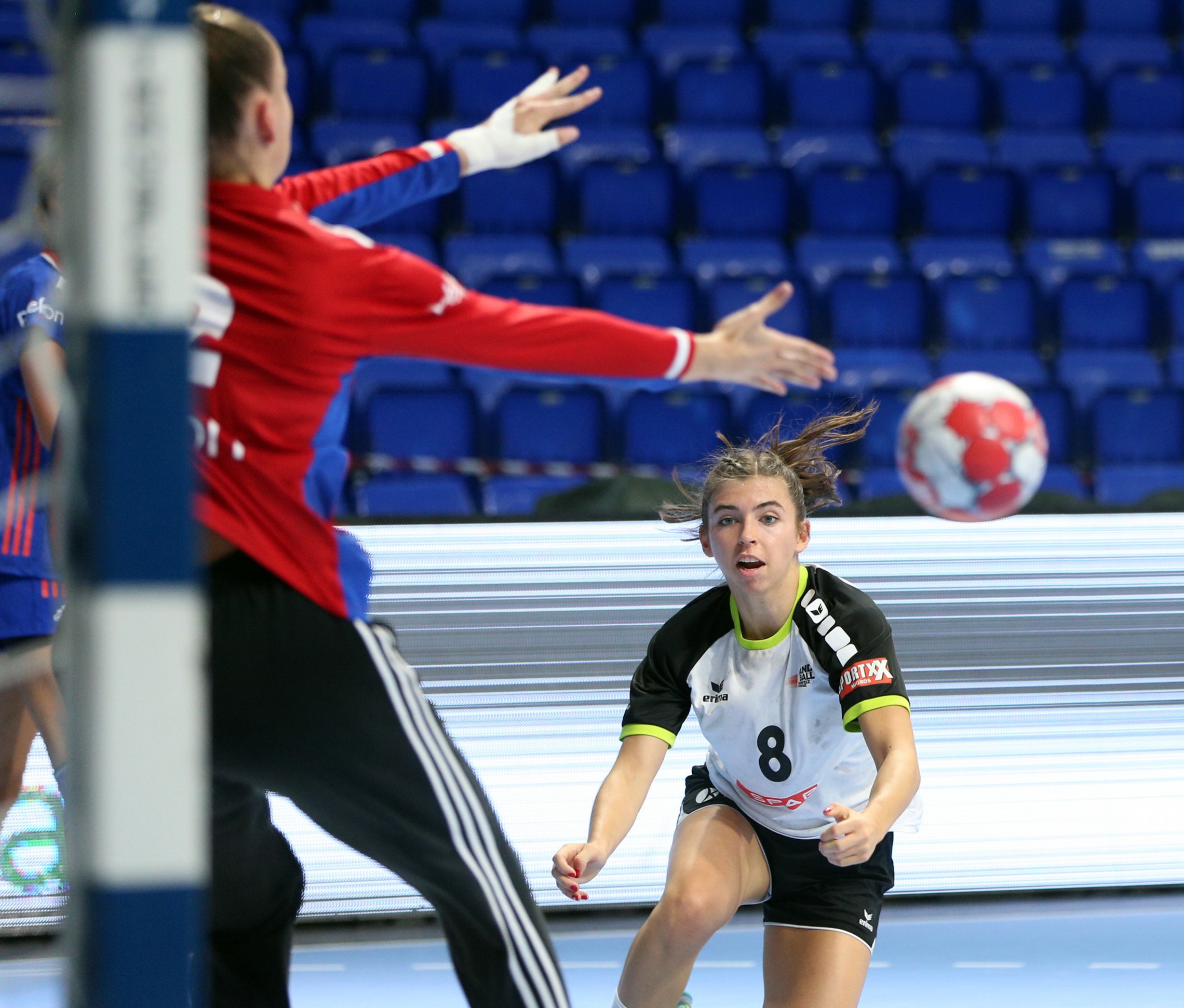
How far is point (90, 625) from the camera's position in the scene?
105 cm

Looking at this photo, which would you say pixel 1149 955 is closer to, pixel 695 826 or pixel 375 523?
pixel 695 826

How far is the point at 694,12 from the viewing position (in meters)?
8.43

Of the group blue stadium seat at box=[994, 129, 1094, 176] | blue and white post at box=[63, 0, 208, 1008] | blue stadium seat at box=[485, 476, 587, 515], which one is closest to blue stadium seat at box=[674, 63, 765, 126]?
blue stadium seat at box=[994, 129, 1094, 176]

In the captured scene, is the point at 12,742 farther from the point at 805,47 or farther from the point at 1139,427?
the point at 805,47

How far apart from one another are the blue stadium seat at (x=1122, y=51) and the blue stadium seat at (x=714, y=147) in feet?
7.52

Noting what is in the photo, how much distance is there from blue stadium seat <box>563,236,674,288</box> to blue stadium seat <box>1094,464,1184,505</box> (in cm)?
224

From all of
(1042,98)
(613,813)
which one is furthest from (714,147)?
(613,813)

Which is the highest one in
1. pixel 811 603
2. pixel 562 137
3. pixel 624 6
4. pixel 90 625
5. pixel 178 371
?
pixel 624 6

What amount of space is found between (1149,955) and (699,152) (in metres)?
4.92

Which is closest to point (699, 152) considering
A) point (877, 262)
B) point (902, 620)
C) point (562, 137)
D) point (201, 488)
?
point (877, 262)

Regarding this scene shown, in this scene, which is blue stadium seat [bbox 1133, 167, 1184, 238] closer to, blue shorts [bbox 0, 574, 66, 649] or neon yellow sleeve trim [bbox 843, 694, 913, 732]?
neon yellow sleeve trim [bbox 843, 694, 913, 732]

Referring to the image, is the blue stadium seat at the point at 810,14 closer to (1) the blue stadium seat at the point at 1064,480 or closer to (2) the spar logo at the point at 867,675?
(1) the blue stadium seat at the point at 1064,480

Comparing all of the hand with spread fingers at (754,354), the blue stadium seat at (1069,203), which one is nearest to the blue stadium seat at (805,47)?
the blue stadium seat at (1069,203)

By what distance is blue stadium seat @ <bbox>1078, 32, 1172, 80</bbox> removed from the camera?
336 inches
